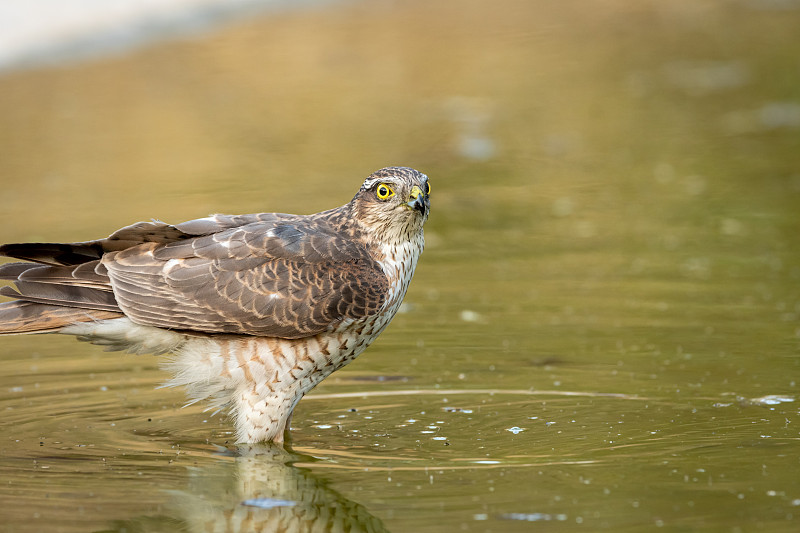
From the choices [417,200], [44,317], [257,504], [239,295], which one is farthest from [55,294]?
[417,200]

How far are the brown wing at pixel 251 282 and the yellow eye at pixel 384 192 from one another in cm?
28

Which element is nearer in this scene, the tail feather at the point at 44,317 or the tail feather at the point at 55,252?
the tail feather at the point at 55,252

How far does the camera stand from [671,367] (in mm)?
7156

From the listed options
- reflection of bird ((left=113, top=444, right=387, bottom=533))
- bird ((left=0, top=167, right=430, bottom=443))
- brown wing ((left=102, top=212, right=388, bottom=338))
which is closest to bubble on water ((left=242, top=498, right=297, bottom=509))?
reflection of bird ((left=113, top=444, right=387, bottom=533))

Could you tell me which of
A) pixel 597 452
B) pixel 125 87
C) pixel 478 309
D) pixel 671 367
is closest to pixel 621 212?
pixel 478 309

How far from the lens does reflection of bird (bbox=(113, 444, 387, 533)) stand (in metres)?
5.25

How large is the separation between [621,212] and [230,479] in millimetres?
5519

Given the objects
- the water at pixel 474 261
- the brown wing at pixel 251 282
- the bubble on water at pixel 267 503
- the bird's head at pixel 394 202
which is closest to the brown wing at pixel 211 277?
the brown wing at pixel 251 282

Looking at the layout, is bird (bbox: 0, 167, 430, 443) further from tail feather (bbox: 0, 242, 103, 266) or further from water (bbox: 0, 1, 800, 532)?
water (bbox: 0, 1, 800, 532)

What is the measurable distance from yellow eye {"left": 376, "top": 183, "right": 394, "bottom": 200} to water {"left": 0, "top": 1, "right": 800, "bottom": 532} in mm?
1098

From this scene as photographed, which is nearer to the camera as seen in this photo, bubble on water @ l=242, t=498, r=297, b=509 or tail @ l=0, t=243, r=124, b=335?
bubble on water @ l=242, t=498, r=297, b=509

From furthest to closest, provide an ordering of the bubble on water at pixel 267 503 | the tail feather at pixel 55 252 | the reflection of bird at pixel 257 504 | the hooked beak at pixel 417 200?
the hooked beak at pixel 417 200
the tail feather at pixel 55 252
the bubble on water at pixel 267 503
the reflection of bird at pixel 257 504

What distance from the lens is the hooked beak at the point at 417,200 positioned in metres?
6.34

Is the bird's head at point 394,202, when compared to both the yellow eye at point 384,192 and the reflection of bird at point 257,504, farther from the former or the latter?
the reflection of bird at point 257,504
